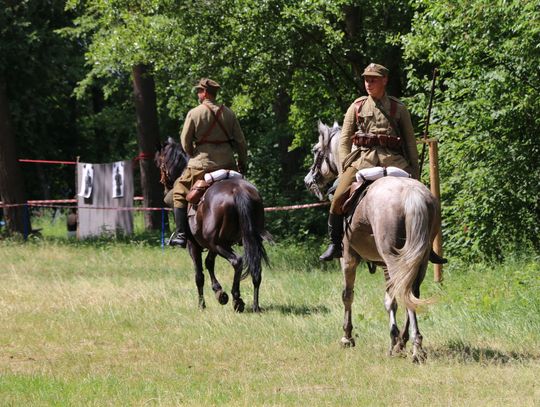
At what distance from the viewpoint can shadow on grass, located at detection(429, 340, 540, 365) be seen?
9781 mm

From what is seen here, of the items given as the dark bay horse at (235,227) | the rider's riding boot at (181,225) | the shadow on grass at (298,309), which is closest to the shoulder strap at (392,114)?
the dark bay horse at (235,227)

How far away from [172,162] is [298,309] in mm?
3016

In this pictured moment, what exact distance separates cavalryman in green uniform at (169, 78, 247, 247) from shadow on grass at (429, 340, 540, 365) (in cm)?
461

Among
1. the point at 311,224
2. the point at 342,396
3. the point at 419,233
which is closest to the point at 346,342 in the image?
the point at 419,233

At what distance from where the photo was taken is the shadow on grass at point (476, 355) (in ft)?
32.1

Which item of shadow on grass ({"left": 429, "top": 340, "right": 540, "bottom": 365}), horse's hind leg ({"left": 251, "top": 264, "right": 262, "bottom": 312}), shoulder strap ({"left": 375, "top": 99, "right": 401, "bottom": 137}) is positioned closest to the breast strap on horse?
horse's hind leg ({"left": 251, "top": 264, "right": 262, "bottom": 312})

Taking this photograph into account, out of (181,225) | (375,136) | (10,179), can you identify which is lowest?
(181,225)

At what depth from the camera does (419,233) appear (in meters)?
A: 9.71

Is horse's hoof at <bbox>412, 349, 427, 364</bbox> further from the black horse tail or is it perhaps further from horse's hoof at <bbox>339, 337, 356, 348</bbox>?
the black horse tail

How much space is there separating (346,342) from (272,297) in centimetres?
446

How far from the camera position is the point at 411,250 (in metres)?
9.69

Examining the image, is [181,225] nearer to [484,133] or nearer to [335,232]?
[335,232]

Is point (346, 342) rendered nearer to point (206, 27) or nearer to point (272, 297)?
point (272, 297)

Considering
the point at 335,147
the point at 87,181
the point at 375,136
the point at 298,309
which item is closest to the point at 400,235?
the point at 375,136
